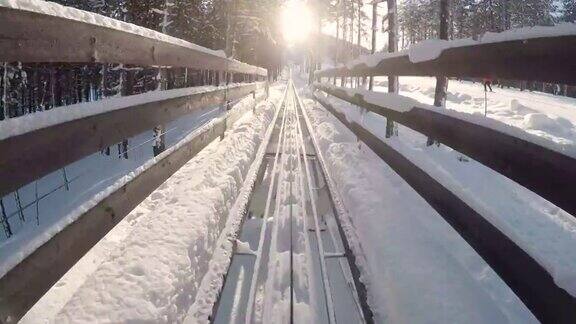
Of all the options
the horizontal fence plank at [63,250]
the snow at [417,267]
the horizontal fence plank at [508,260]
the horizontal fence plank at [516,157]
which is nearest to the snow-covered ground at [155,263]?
the horizontal fence plank at [63,250]

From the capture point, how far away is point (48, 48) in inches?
71.9

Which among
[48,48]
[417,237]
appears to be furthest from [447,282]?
[48,48]

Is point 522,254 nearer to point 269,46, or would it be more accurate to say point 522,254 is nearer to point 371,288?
point 371,288

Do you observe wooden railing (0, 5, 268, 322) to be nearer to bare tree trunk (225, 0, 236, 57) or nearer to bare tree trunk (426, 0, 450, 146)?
bare tree trunk (426, 0, 450, 146)

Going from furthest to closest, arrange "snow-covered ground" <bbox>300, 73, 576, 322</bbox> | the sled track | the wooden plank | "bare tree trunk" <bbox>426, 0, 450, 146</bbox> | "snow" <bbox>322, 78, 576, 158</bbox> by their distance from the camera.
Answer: "bare tree trunk" <bbox>426, 0, 450, 146</bbox>
the sled track
"snow-covered ground" <bbox>300, 73, 576, 322</bbox>
"snow" <bbox>322, 78, 576, 158</bbox>
the wooden plank

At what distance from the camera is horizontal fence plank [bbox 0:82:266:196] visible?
5.22ft

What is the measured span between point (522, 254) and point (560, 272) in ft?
0.82

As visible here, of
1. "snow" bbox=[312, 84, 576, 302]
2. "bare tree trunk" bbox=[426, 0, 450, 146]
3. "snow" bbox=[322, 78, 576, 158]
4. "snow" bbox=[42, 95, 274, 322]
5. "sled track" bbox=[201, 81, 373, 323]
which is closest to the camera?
"snow" bbox=[322, 78, 576, 158]

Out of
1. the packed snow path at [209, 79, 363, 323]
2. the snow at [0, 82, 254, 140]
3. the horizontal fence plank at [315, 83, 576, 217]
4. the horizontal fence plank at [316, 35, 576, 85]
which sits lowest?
the packed snow path at [209, 79, 363, 323]

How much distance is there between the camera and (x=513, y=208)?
250 inches

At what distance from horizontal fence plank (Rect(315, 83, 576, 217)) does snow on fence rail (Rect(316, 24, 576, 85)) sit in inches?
11.1

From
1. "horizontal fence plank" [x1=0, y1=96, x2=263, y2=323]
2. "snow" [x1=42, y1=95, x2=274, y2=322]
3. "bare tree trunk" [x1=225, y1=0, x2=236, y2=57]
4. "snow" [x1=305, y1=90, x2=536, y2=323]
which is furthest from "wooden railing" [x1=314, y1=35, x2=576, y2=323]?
"bare tree trunk" [x1=225, y1=0, x2=236, y2=57]

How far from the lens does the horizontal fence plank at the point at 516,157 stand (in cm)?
163

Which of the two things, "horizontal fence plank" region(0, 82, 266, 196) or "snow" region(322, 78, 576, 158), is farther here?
"snow" region(322, 78, 576, 158)
